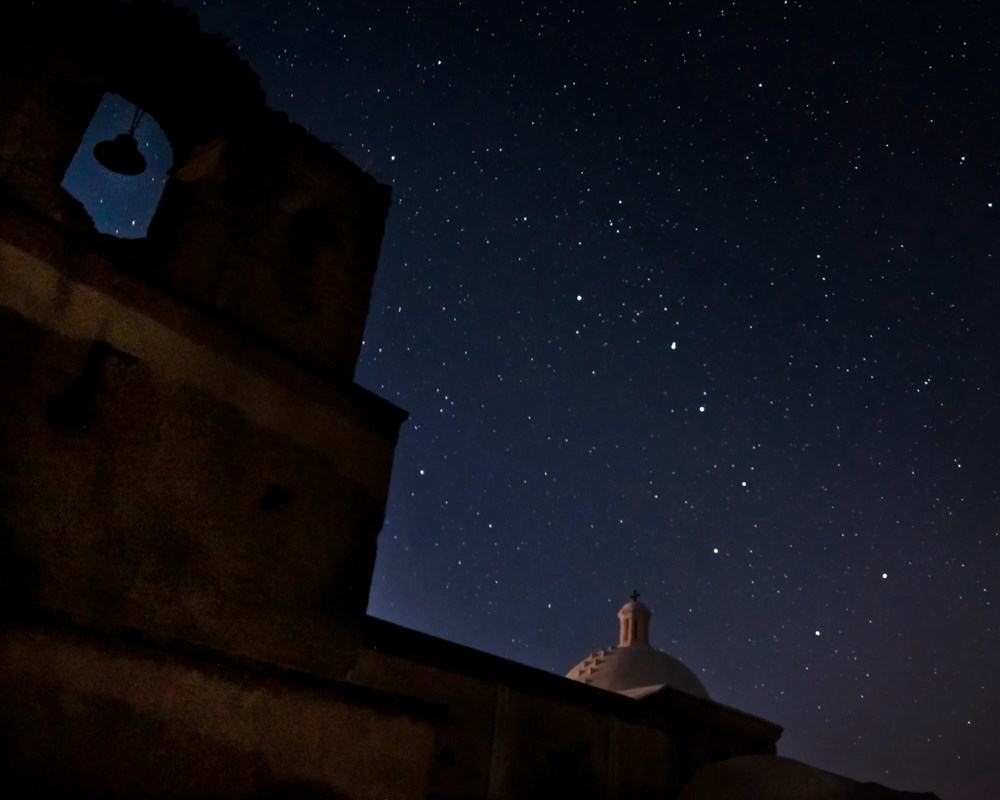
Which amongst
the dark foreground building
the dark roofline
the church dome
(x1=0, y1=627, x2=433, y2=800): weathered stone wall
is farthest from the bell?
the church dome

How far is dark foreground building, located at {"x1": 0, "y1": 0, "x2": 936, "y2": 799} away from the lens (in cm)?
560

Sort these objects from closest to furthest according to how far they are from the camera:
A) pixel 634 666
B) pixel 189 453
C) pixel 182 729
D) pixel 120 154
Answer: pixel 182 729 → pixel 189 453 → pixel 120 154 → pixel 634 666

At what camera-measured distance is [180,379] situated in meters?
7.49

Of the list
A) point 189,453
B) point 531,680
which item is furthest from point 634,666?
point 189,453

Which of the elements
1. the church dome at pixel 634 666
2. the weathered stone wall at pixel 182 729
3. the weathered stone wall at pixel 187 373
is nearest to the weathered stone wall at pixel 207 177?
the weathered stone wall at pixel 187 373

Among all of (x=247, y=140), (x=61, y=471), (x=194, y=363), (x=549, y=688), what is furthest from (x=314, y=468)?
(x=549, y=688)

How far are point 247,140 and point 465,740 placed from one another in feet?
26.1

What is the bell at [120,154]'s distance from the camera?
812 cm

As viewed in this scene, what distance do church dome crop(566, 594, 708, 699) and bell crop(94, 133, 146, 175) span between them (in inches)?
929

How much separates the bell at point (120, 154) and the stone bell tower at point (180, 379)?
0.35m

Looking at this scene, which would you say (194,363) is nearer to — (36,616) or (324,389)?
(324,389)

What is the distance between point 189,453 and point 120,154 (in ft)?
10.2

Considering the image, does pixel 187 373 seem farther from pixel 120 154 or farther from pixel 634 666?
pixel 634 666

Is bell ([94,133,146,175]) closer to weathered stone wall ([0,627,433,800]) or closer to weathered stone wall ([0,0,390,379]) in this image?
weathered stone wall ([0,0,390,379])
